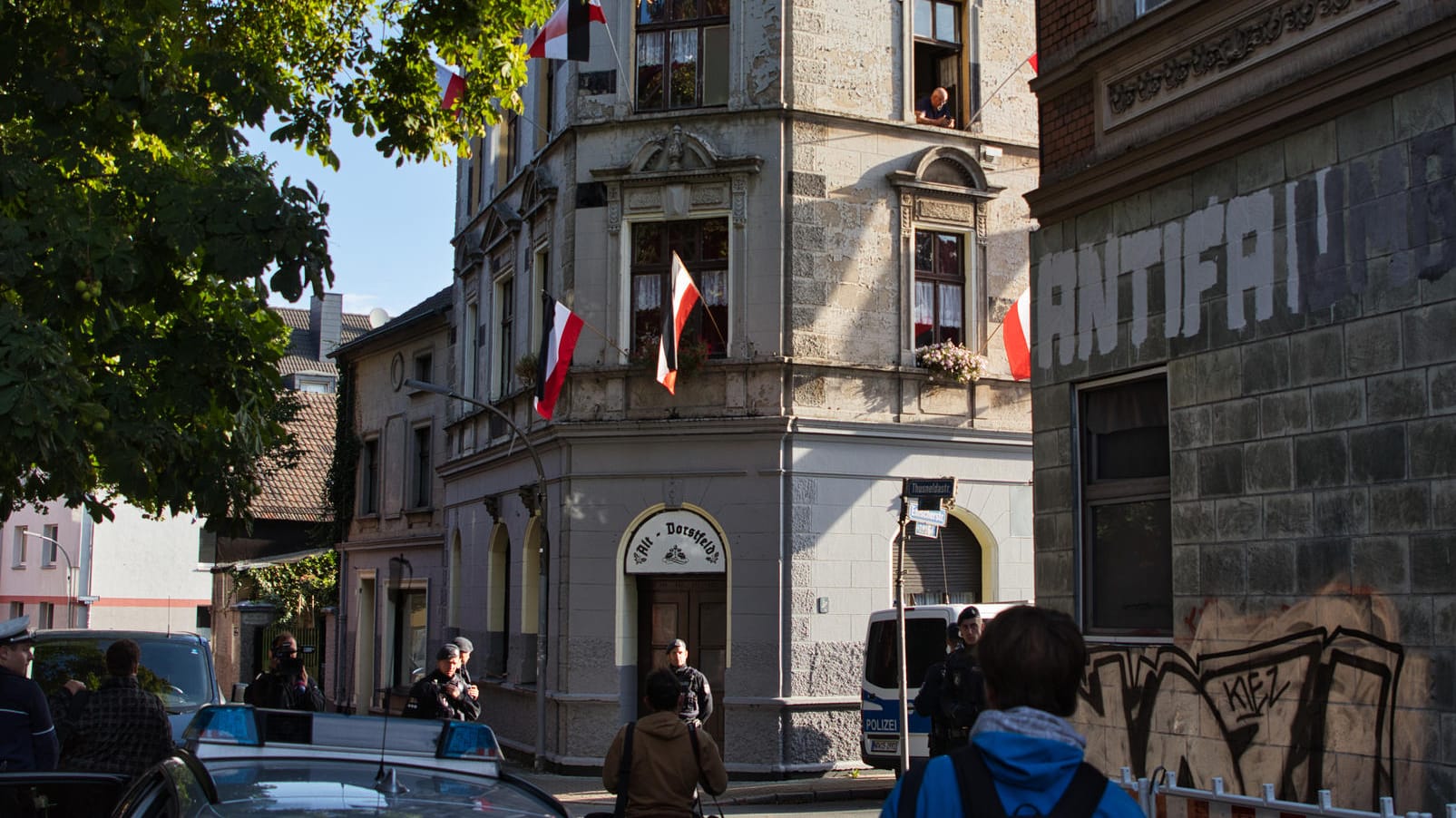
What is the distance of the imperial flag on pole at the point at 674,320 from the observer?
19.6 metres

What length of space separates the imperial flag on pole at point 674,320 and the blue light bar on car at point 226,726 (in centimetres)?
1452

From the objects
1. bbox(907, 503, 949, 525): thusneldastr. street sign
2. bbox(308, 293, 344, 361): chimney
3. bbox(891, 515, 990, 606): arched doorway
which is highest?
bbox(308, 293, 344, 361): chimney

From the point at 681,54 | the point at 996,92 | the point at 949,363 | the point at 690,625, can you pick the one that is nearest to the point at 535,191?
the point at 681,54

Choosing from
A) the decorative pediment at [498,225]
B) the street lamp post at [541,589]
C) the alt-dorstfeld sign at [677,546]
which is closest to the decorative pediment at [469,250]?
the decorative pediment at [498,225]

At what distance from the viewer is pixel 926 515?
1526 cm

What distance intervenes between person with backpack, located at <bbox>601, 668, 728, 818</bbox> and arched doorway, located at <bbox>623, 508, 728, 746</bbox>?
42.4 ft

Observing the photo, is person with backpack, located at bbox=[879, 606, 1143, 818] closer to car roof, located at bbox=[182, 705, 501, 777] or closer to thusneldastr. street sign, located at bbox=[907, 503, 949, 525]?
car roof, located at bbox=[182, 705, 501, 777]

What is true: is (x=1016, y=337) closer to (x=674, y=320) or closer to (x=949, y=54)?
(x=674, y=320)

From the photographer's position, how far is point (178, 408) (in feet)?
34.9

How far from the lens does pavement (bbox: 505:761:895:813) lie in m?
17.4

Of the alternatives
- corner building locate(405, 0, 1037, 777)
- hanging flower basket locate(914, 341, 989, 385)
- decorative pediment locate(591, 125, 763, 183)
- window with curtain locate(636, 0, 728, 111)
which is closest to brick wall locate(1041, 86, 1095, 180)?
corner building locate(405, 0, 1037, 777)

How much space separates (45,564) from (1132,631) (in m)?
53.8

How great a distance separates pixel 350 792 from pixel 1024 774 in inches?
97.1

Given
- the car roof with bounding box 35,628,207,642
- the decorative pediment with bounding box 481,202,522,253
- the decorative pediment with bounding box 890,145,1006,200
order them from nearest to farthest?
1. the car roof with bounding box 35,628,207,642
2. the decorative pediment with bounding box 890,145,1006,200
3. the decorative pediment with bounding box 481,202,522,253
